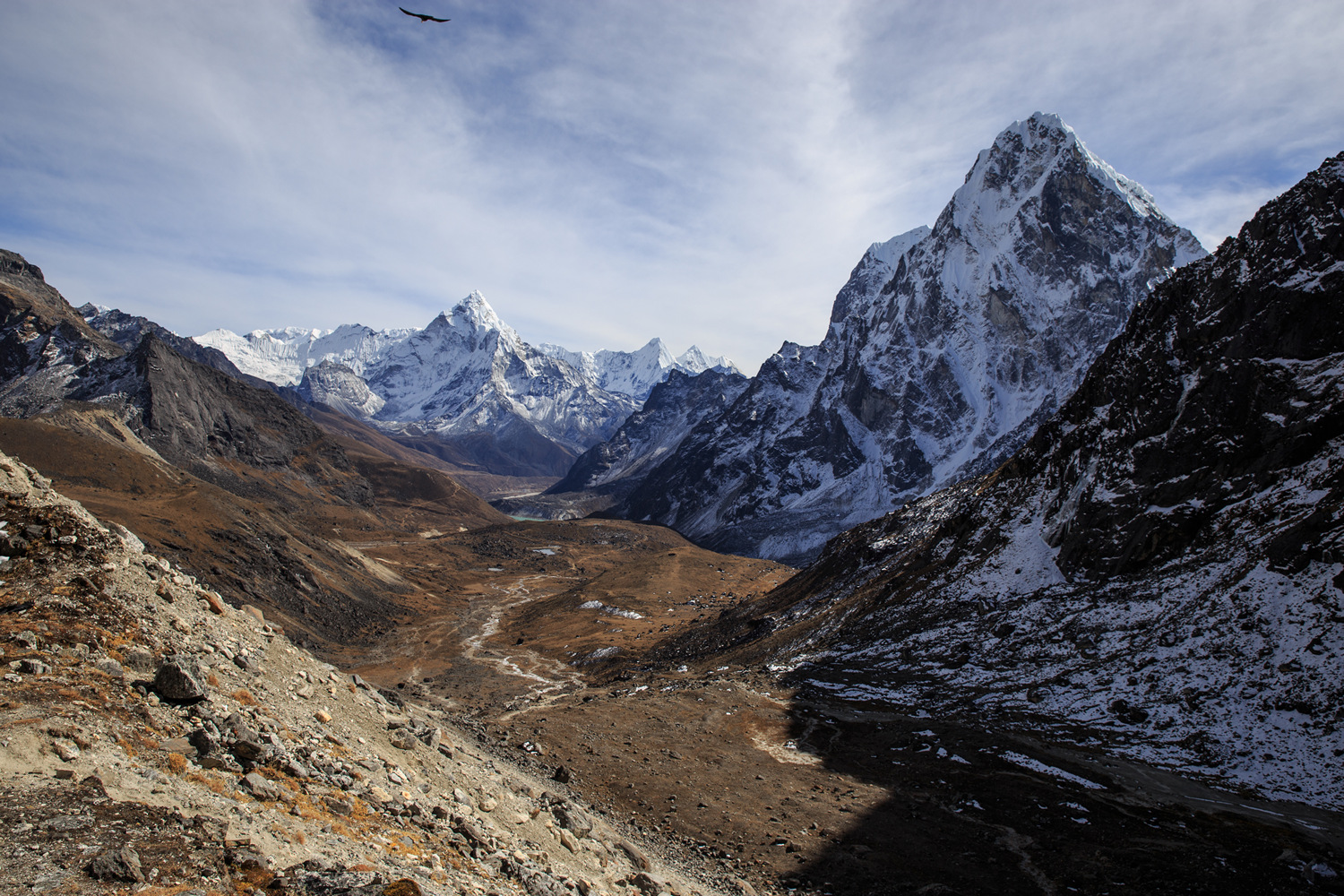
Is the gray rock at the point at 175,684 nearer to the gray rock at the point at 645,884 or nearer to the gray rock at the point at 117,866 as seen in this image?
the gray rock at the point at 117,866

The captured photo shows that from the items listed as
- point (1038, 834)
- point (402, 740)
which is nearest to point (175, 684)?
point (402, 740)

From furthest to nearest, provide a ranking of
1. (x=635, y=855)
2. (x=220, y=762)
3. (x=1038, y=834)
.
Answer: (x=1038, y=834) → (x=635, y=855) → (x=220, y=762)

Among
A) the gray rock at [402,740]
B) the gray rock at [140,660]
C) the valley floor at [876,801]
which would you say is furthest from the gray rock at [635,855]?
the gray rock at [140,660]

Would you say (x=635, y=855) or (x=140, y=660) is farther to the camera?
(x=635, y=855)

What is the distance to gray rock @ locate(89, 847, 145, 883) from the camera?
6.65 meters

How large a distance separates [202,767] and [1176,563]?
1582 inches

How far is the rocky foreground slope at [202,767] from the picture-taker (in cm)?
742

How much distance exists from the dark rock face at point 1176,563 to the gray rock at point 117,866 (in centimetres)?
2924

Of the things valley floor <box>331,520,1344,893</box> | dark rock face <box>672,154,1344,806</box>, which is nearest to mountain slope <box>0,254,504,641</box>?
valley floor <box>331,520,1344,893</box>

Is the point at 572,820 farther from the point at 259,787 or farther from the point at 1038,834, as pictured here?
the point at 1038,834

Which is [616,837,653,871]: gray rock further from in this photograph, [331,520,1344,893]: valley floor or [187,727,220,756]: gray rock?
[187,727,220,756]: gray rock

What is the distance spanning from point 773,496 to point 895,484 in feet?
119

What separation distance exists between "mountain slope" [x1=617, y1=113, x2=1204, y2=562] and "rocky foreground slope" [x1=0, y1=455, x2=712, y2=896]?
15179 cm

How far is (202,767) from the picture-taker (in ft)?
30.2
